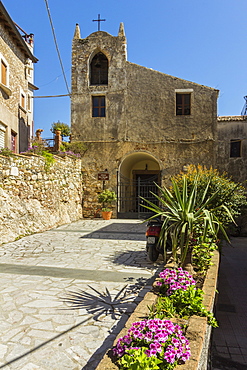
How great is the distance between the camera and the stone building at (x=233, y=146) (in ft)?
54.4

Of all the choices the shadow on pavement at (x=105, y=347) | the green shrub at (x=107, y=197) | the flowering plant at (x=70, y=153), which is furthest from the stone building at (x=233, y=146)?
the shadow on pavement at (x=105, y=347)

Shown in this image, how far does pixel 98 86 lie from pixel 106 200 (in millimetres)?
5882

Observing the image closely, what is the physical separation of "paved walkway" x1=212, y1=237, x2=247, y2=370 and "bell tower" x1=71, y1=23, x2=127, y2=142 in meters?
8.19

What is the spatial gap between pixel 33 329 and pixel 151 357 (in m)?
1.61

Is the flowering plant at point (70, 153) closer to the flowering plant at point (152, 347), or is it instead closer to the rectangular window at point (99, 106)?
the rectangular window at point (99, 106)

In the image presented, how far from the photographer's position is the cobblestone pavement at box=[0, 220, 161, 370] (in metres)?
2.47

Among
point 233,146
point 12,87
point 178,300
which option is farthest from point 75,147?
point 178,300

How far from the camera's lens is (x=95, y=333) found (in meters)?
2.81

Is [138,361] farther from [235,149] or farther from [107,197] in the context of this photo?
[235,149]

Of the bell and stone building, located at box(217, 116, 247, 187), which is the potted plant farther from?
stone building, located at box(217, 116, 247, 187)

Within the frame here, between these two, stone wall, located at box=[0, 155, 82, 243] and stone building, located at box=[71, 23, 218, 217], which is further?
stone building, located at box=[71, 23, 218, 217]

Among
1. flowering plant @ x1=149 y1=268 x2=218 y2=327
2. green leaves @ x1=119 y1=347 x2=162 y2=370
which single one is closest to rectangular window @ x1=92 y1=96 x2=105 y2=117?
flowering plant @ x1=149 y1=268 x2=218 y2=327

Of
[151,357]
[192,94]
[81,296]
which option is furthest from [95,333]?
[192,94]

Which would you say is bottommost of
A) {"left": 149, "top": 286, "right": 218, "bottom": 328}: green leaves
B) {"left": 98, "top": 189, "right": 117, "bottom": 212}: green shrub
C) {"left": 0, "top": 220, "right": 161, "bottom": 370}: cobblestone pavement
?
{"left": 0, "top": 220, "right": 161, "bottom": 370}: cobblestone pavement
